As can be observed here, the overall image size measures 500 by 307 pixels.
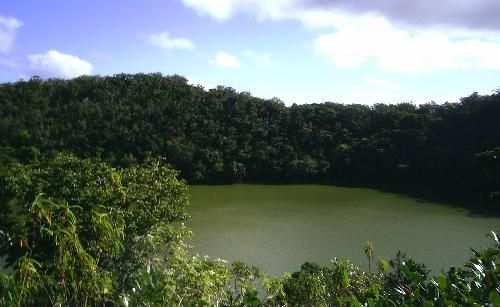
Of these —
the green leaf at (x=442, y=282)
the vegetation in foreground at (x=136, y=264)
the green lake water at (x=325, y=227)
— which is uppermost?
the green leaf at (x=442, y=282)

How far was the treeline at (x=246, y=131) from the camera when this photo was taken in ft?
106

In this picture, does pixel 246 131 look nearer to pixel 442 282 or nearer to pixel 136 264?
pixel 136 264

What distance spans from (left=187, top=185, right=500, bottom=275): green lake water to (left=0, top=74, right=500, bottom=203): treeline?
387cm

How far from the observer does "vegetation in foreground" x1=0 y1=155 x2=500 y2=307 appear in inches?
88.7

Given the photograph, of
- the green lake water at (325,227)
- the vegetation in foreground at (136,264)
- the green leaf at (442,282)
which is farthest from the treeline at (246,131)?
the green leaf at (442,282)

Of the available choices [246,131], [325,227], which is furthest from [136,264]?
[246,131]

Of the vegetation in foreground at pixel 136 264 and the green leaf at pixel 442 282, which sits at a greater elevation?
the green leaf at pixel 442 282

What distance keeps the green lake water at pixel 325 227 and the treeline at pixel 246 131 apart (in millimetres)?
3866

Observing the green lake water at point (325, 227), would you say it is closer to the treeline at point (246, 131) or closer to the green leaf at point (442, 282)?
the treeline at point (246, 131)

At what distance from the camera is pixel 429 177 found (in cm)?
3262

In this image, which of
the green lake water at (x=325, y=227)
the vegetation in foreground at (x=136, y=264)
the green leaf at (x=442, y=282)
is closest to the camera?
the green leaf at (x=442, y=282)

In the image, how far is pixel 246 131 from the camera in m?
38.1

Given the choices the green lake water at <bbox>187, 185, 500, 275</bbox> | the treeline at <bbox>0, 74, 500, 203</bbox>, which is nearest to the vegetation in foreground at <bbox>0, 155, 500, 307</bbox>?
the green lake water at <bbox>187, 185, 500, 275</bbox>

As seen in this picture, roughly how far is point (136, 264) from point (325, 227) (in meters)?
13.1
